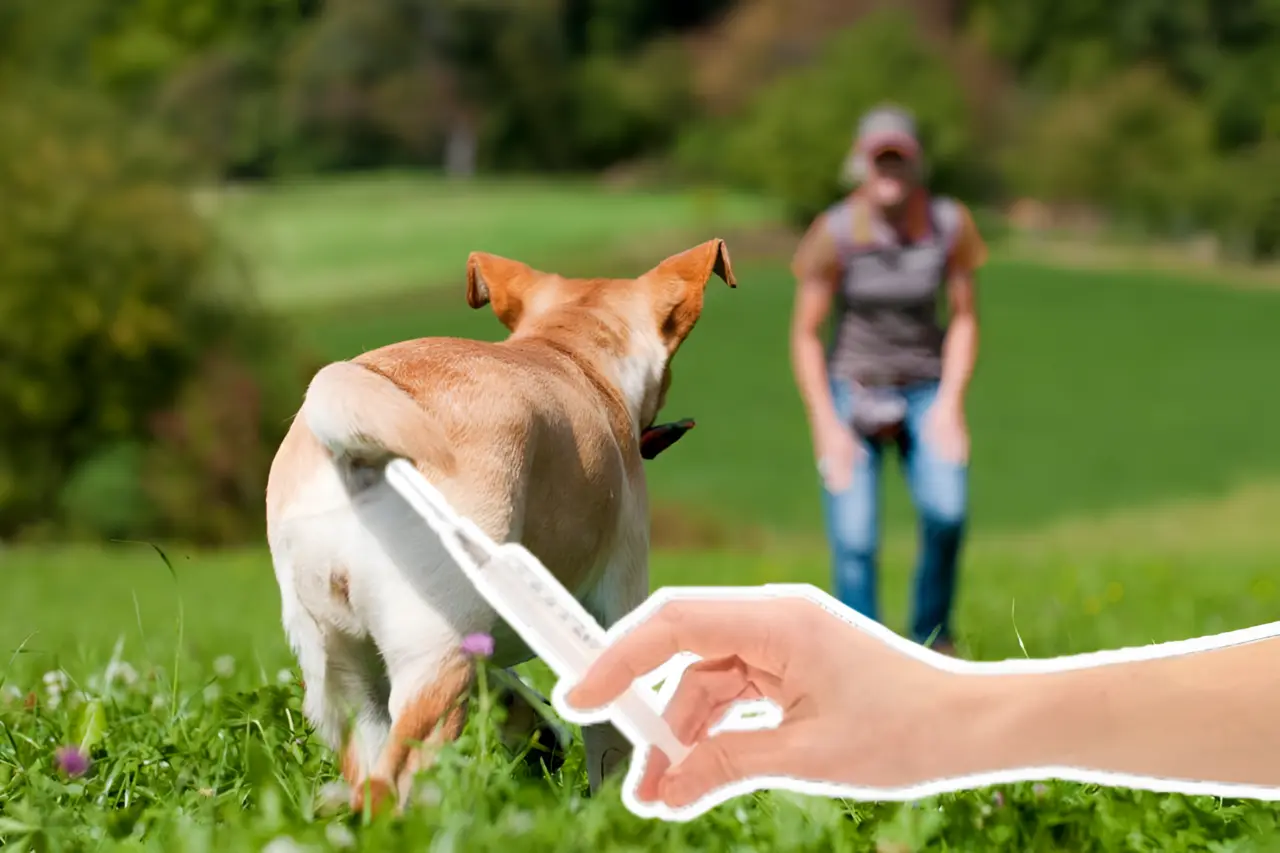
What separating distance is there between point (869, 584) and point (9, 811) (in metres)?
3.86

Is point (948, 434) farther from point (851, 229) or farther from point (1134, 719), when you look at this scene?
point (1134, 719)

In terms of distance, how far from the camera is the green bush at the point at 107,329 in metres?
24.7

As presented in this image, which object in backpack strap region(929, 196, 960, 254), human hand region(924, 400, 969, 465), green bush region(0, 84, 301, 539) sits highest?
backpack strap region(929, 196, 960, 254)

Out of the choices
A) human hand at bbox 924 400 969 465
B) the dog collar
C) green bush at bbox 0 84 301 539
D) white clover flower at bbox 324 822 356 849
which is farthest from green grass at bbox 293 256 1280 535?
white clover flower at bbox 324 822 356 849

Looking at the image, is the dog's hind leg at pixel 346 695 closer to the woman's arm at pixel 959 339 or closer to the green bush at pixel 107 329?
the woman's arm at pixel 959 339

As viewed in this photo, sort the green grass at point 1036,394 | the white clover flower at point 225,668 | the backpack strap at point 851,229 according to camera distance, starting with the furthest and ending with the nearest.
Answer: the green grass at point 1036,394
the backpack strap at point 851,229
the white clover flower at point 225,668

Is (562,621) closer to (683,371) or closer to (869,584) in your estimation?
(869,584)

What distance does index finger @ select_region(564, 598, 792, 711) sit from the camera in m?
2.39

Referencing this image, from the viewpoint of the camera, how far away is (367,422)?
253cm

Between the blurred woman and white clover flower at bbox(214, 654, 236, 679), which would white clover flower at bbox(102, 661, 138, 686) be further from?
the blurred woman

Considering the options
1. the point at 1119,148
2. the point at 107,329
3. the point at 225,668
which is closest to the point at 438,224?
the point at 1119,148

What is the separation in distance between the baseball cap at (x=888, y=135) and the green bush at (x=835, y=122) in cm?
5585

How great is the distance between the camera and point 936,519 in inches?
239

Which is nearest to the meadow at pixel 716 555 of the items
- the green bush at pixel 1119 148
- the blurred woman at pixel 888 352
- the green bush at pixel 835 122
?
the blurred woman at pixel 888 352
